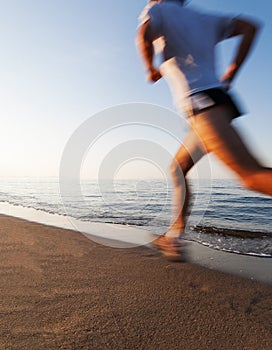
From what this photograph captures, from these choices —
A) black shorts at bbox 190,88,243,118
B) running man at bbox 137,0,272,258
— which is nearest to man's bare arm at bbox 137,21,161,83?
running man at bbox 137,0,272,258

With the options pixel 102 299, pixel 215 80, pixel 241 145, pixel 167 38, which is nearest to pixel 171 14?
pixel 167 38

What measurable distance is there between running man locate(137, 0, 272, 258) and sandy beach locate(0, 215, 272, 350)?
83 cm

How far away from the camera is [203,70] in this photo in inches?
61.4

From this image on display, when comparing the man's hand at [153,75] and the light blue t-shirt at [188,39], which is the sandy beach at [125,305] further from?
the man's hand at [153,75]

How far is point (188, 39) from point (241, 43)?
0.47 meters

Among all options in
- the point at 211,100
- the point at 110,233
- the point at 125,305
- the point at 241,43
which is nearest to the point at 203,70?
the point at 211,100

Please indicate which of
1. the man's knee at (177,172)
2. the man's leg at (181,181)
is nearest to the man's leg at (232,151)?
the man's leg at (181,181)

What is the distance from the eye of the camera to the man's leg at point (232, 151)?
141 centimetres

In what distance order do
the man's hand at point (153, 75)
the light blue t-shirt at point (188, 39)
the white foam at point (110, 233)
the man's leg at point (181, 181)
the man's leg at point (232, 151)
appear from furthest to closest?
the white foam at point (110, 233)
the man's leg at point (181, 181)
the man's hand at point (153, 75)
the light blue t-shirt at point (188, 39)
the man's leg at point (232, 151)

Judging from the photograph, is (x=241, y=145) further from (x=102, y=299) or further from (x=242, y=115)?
(x=102, y=299)

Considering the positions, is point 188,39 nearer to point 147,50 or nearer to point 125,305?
point 147,50

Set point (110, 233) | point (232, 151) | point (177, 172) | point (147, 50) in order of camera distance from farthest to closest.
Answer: point (110, 233) < point (177, 172) < point (147, 50) < point (232, 151)

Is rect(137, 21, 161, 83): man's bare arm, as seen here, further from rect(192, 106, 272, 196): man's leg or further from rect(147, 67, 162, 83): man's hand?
rect(192, 106, 272, 196): man's leg

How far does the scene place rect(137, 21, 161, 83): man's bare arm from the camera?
1627mm
